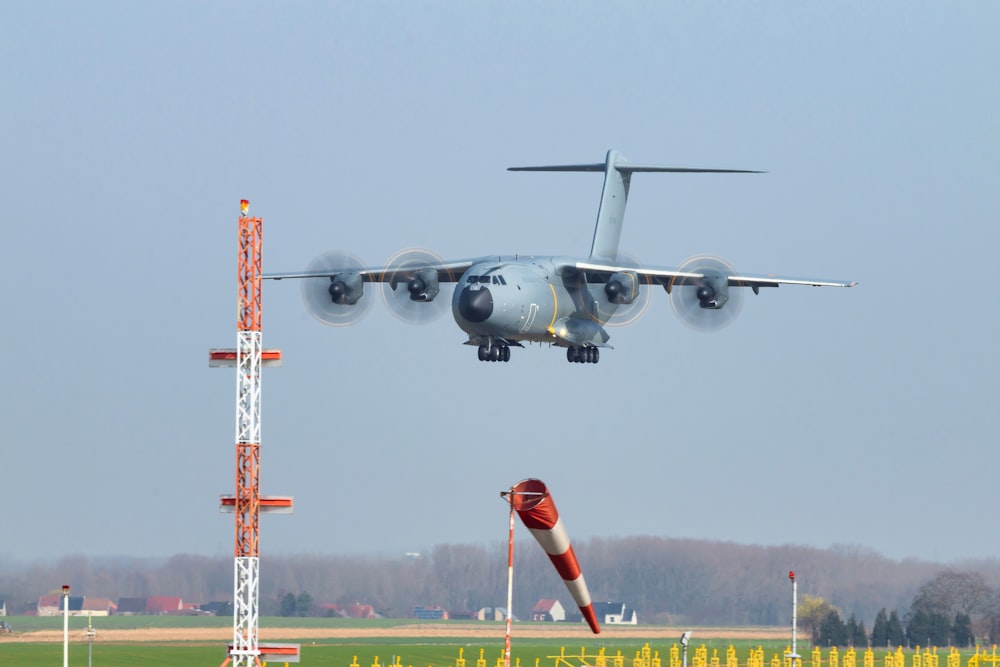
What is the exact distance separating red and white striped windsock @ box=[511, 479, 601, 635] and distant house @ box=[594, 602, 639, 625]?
126 ft

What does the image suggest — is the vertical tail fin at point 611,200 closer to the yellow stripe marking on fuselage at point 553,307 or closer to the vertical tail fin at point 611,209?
the vertical tail fin at point 611,209

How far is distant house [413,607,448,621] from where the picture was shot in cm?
8688

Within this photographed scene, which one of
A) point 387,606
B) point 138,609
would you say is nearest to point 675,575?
point 387,606

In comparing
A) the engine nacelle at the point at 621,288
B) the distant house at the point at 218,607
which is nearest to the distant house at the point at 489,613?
the distant house at the point at 218,607

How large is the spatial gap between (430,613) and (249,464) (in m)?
36.0

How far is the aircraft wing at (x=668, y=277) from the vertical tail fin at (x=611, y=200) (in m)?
7.36

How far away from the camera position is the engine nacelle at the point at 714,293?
210 feet

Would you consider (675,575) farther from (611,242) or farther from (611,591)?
(611,242)

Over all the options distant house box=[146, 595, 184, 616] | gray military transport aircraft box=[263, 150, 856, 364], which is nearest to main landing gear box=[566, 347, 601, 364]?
gray military transport aircraft box=[263, 150, 856, 364]

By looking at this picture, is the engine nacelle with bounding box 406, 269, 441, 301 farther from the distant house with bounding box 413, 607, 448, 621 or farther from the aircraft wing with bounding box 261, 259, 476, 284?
the distant house with bounding box 413, 607, 448, 621

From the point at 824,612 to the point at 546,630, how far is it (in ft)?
42.7

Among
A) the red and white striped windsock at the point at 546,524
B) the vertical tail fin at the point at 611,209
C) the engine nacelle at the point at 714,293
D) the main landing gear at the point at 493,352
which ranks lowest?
the red and white striped windsock at the point at 546,524

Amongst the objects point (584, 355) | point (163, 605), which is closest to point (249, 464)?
point (584, 355)

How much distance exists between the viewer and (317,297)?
66625mm
